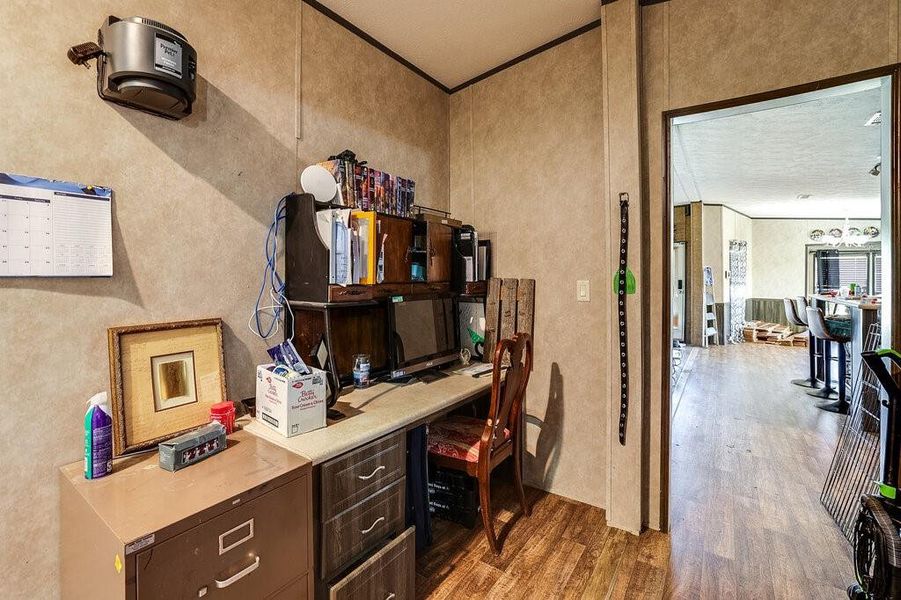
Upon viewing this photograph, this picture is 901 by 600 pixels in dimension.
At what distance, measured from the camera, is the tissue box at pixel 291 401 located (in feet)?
4.88

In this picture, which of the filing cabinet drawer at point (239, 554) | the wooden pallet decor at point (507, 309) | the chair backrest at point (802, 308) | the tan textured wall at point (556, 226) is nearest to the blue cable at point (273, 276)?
the filing cabinet drawer at point (239, 554)

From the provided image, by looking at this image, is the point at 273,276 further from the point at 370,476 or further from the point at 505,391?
the point at 505,391

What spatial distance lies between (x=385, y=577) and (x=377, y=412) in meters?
0.61

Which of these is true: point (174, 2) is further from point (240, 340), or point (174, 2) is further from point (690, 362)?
point (690, 362)

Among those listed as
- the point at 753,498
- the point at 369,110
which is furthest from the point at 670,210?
the point at 753,498

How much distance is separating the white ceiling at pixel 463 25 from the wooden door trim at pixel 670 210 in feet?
2.80

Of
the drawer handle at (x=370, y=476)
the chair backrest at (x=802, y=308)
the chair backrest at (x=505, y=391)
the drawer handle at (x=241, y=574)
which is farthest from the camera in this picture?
the chair backrest at (x=802, y=308)

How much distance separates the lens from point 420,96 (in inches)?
111

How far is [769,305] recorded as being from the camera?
9945 millimetres

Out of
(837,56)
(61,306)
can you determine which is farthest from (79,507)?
(837,56)

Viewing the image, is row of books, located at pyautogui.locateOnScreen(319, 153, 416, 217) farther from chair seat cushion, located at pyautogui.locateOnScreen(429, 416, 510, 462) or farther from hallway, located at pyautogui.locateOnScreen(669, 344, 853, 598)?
hallway, located at pyautogui.locateOnScreen(669, 344, 853, 598)

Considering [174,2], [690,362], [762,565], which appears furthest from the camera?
[690,362]

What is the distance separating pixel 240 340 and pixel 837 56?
Result: 9.42 ft

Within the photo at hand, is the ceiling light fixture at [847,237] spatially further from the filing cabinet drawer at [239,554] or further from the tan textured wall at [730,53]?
the filing cabinet drawer at [239,554]
